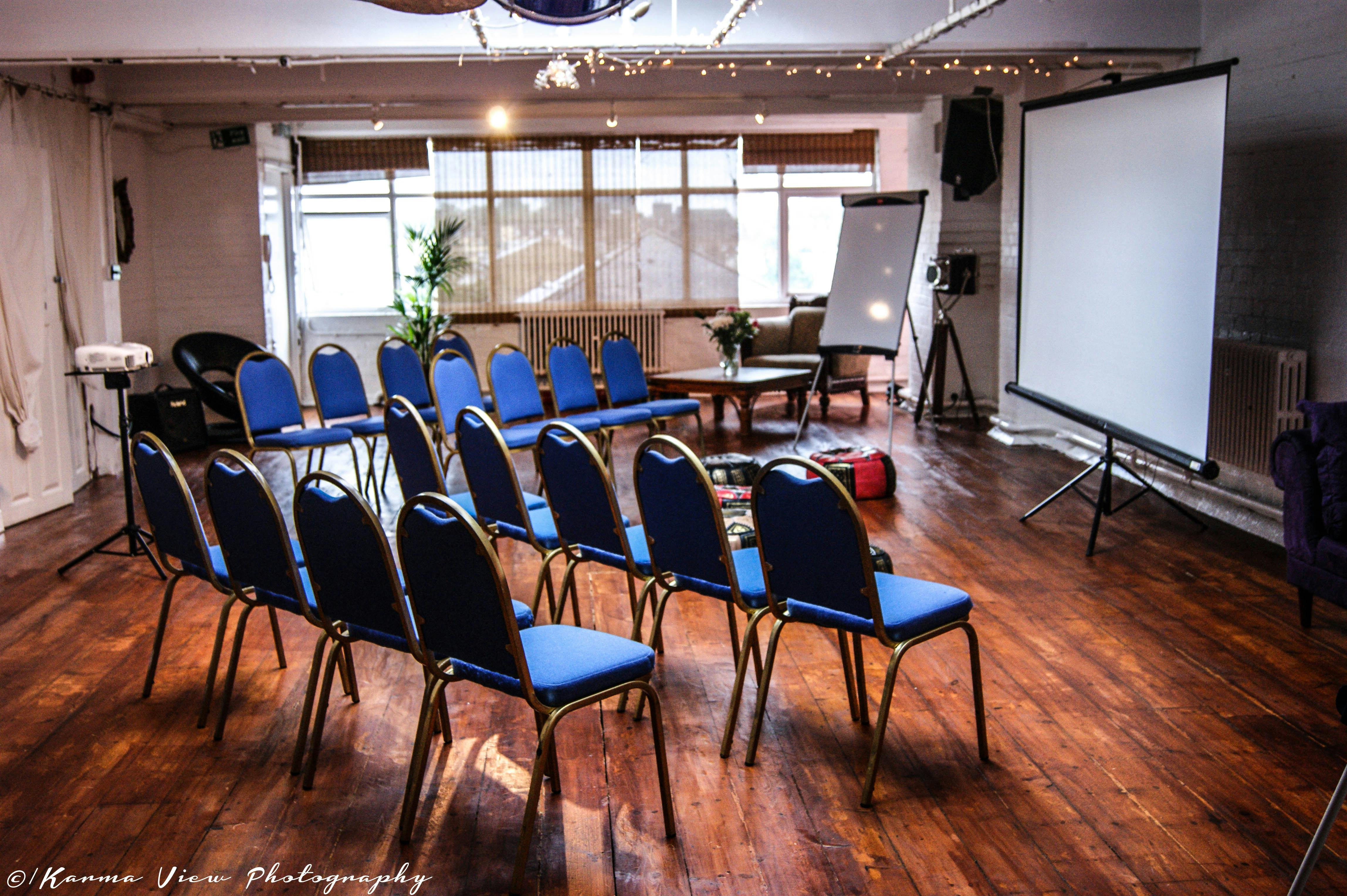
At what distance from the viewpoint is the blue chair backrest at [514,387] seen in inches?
254

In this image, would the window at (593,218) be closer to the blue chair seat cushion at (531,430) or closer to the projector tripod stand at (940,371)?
the projector tripod stand at (940,371)

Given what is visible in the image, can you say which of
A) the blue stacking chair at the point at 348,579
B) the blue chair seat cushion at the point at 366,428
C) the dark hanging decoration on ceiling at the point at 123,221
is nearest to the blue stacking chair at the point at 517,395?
the blue chair seat cushion at the point at 366,428

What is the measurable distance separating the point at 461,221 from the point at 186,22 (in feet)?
16.4

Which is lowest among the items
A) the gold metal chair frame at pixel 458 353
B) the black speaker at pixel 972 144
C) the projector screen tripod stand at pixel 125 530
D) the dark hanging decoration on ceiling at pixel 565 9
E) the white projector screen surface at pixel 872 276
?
the projector screen tripod stand at pixel 125 530

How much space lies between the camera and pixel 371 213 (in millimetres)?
11641

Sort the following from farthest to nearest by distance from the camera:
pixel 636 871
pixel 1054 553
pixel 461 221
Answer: pixel 461 221 → pixel 1054 553 → pixel 636 871

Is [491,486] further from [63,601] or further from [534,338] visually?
[534,338]

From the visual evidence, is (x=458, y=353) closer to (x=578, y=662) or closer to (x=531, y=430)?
(x=531, y=430)

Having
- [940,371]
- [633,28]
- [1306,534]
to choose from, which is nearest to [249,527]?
[1306,534]

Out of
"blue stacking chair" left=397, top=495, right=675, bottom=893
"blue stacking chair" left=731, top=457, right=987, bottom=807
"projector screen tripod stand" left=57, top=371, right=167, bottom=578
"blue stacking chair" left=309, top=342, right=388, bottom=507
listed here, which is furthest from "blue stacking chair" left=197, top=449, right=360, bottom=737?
"blue stacking chair" left=309, top=342, right=388, bottom=507

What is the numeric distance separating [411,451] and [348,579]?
4.88 feet

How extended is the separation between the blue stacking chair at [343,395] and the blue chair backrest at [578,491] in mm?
3083

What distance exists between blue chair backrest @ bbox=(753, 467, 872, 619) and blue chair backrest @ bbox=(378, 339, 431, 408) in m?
4.27

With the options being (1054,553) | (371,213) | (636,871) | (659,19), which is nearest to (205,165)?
(371,213)
